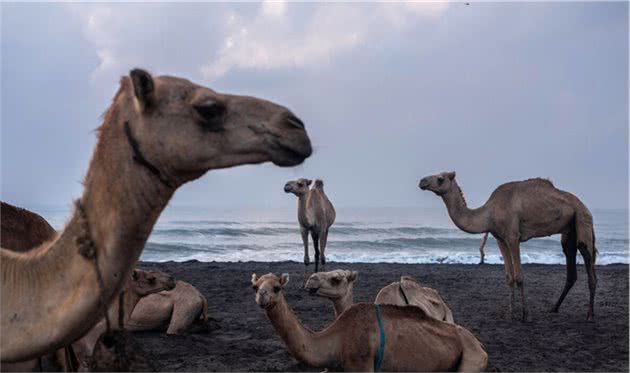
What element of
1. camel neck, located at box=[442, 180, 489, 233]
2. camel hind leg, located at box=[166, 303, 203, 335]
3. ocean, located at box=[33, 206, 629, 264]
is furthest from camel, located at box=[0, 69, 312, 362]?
ocean, located at box=[33, 206, 629, 264]

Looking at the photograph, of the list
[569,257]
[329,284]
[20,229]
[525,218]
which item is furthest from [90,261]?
[569,257]

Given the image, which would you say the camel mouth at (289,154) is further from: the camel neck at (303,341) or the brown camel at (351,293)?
the brown camel at (351,293)

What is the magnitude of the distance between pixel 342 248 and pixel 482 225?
25250mm

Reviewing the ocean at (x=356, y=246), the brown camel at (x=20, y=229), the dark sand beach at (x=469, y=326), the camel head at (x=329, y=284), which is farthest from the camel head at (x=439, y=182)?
the ocean at (x=356, y=246)

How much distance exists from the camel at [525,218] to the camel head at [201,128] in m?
8.36

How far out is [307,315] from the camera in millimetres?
10227

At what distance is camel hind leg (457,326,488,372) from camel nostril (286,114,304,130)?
3940 millimetres

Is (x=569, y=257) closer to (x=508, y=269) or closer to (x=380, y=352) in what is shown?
(x=508, y=269)

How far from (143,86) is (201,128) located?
0.79 ft

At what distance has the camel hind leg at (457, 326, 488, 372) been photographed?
5.60 meters

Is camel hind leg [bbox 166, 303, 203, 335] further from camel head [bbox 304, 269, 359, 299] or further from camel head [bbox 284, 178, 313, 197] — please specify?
camel head [bbox 284, 178, 313, 197]

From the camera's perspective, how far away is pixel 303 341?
5.56 metres

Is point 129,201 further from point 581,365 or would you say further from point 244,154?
point 581,365

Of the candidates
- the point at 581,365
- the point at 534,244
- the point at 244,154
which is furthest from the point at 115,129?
the point at 534,244
